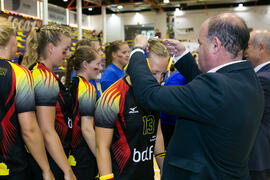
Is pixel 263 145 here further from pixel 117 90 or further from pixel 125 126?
pixel 117 90

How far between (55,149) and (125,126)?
510 mm

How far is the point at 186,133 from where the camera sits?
3.50ft

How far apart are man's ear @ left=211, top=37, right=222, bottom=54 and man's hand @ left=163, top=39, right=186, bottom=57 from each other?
0.65 metres

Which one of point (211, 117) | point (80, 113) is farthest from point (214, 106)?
point (80, 113)

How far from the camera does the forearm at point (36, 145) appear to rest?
1.36 metres

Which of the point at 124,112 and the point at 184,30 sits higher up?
the point at 184,30

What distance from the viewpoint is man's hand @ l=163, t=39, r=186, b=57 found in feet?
5.61

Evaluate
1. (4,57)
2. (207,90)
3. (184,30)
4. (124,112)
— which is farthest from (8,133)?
(184,30)

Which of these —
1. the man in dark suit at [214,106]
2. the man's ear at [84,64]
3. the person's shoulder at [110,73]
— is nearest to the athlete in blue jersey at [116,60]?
the person's shoulder at [110,73]

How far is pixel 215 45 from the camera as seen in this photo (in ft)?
3.48

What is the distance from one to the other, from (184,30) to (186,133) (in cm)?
1748

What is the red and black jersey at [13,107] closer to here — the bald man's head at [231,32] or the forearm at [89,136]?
the forearm at [89,136]

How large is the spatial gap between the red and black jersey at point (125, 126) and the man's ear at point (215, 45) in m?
0.58

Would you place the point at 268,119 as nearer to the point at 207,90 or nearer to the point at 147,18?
the point at 207,90
